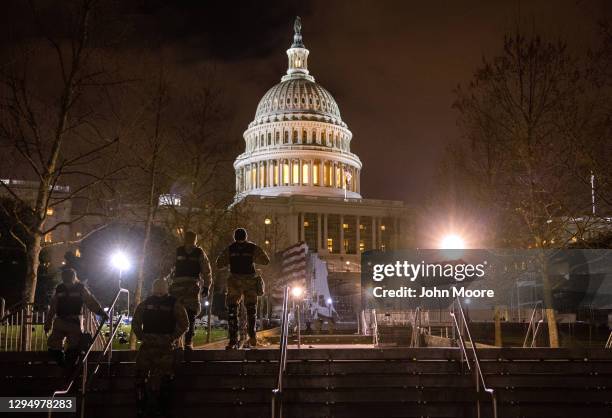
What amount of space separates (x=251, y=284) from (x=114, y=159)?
26.3 ft

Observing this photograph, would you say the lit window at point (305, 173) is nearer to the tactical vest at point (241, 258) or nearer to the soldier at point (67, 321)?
the tactical vest at point (241, 258)

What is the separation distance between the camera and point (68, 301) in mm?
12570

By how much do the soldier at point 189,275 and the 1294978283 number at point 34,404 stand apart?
2.46m

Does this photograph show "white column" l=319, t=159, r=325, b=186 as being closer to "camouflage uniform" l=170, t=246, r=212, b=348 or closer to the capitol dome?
the capitol dome

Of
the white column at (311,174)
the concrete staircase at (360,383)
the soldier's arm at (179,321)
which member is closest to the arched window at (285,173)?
the white column at (311,174)

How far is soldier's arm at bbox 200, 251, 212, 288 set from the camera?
13.3m

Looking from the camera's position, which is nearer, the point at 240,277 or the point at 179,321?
the point at 179,321

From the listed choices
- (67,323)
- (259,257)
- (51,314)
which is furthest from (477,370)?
(51,314)

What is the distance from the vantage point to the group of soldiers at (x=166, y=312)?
11.0m

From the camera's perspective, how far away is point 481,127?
26422 millimetres

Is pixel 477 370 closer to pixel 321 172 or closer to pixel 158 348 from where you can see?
pixel 158 348

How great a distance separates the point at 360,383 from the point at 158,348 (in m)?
3.79

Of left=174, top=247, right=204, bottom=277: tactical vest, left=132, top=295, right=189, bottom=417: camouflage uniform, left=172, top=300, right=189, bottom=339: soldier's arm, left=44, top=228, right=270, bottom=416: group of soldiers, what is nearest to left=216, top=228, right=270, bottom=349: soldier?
left=44, top=228, right=270, bottom=416: group of soldiers

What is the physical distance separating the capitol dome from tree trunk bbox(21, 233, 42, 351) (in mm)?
120263
